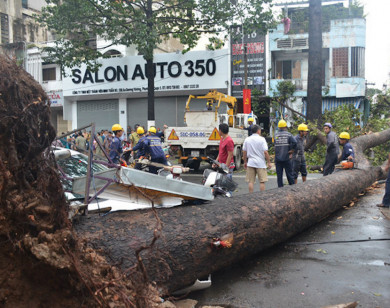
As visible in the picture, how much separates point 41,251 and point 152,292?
100cm

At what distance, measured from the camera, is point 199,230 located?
3.93 meters

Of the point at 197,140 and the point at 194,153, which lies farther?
the point at 194,153

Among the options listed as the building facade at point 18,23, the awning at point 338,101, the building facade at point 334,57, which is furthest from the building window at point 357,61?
the building facade at point 18,23

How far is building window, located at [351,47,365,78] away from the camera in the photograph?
78.5 ft

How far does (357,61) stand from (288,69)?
430 centimetres

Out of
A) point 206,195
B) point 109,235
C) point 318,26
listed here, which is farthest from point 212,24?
point 109,235

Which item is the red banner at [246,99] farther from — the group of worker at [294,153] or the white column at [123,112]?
the group of worker at [294,153]

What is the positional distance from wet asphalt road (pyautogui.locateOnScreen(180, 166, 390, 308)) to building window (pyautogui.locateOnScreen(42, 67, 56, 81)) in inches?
1105

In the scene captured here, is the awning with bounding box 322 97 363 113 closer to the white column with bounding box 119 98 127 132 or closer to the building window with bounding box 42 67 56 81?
the white column with bounding box 119 98 127 132

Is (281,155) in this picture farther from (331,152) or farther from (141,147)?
(141,147)

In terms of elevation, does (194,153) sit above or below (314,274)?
above

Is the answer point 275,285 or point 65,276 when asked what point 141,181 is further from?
point 275,285

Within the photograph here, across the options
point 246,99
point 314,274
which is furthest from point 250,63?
point 314,274

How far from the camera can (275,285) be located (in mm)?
3994
